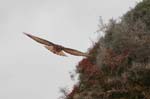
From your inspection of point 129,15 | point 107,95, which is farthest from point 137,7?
point 107,95

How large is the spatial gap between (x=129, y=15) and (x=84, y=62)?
1821 millimetres

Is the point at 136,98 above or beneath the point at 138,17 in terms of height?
beneath

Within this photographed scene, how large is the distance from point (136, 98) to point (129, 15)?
3.21 metres

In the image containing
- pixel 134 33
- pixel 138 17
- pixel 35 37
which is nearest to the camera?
pixel 35 37

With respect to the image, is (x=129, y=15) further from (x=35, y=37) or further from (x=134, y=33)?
(x=35, y=37)

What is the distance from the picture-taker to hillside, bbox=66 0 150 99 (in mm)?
20312

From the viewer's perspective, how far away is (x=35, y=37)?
19.6 m

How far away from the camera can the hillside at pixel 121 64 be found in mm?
20312

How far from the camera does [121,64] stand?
20.8 metres

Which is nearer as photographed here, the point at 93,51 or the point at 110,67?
the point at 110,67

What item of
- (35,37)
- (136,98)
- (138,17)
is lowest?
(136,98)

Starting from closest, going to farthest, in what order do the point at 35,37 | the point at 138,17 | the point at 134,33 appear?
1. the point at 35,37
2. the point at 134,33
3. the point at 138,17

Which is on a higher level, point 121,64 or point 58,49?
point 58,49

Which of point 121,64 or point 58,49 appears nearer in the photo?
point 121,64
